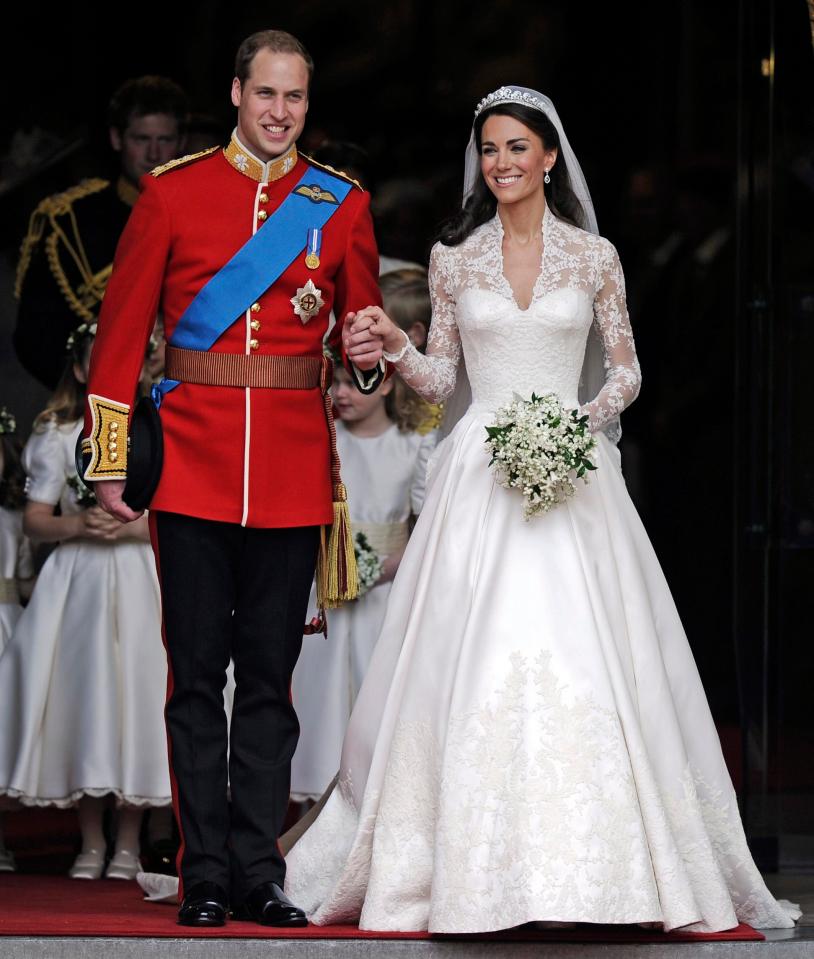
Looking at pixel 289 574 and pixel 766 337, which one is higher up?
pixel 766 337

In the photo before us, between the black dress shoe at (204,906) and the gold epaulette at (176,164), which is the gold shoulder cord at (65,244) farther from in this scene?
the black dress shoe at (204,906)

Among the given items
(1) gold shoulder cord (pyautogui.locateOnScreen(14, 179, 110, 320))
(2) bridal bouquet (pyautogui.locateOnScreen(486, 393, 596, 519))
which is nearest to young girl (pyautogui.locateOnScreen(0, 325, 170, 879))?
(1) gold shoulder cord (pyautogui.locateOnScreen(14, 179, 110, 320))

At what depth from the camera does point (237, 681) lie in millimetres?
4852

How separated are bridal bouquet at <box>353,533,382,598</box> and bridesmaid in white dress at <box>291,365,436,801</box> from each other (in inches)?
3.4

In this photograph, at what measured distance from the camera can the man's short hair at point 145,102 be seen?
7266mm

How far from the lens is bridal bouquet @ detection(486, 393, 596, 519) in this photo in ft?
15.1

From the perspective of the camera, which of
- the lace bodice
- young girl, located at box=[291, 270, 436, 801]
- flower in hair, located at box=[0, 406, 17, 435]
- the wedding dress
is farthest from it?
flower in hair, located at box=[0, 406, 17, 435]

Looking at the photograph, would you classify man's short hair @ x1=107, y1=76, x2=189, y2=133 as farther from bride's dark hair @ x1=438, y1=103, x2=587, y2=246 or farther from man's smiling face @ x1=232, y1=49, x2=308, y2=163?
man's smiling face @ x1=232, y1=49, x2=308, y2=163

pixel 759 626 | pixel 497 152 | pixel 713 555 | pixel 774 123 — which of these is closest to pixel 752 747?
pixel 759 626

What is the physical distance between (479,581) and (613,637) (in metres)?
0.35

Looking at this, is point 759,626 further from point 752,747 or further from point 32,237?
point 32,237

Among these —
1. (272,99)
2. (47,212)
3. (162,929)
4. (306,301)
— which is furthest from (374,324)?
(47,212)

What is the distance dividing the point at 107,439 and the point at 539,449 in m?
1.02

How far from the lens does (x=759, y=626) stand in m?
6.66
